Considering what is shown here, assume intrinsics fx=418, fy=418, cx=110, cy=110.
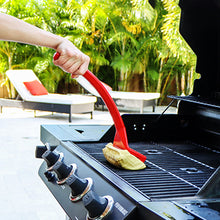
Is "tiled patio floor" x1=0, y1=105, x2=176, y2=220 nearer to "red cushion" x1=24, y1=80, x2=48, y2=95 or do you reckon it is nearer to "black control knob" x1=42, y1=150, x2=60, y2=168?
"red cushion" x1=24, y1=80, x2=48, y2=95

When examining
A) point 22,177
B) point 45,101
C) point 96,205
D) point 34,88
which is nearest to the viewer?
point 96,205

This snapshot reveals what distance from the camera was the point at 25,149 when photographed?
5.72 m

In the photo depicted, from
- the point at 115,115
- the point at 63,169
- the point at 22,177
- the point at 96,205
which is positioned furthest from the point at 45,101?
the point at 96,205

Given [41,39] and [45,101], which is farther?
[45,101]

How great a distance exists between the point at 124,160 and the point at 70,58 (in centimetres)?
45

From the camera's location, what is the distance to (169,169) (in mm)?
1431

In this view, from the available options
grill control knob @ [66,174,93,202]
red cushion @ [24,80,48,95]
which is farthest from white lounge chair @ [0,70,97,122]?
grill control knob @ [66,174,93,202]

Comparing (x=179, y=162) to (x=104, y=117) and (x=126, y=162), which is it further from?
(x=104, y=117)

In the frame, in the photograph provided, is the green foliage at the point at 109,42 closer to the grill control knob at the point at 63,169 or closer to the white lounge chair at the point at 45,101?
the white lounge chair at the point at 45,101

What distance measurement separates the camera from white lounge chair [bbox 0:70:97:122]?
8.06 metres

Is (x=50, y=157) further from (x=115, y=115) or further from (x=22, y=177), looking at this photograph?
(x=22, y=177)

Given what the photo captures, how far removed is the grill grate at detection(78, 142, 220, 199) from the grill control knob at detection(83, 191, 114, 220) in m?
0.12

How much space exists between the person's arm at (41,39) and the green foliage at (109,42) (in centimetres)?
864

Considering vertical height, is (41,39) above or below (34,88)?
above
